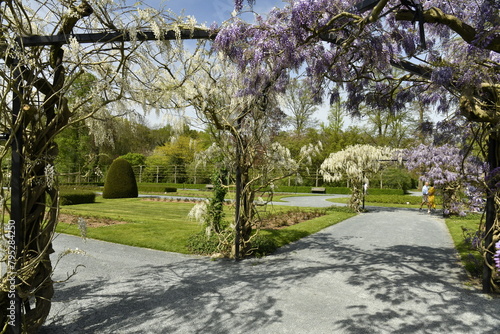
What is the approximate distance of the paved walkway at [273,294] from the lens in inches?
138

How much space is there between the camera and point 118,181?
877 inches

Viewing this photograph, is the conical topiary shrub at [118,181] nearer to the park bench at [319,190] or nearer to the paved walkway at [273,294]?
the paved walkway at [273,294]

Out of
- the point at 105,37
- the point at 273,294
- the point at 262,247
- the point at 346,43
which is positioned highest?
the point at 346,43

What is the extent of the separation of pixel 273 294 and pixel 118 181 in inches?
797

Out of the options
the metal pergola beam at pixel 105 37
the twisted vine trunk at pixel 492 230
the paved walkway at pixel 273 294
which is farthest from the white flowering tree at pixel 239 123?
the twisted vine trunk at pixel 492 230

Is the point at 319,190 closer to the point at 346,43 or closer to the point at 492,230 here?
the point at 492,230

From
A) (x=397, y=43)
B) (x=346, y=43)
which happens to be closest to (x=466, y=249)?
(x=397, y=43)

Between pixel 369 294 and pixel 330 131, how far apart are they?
3236 cm

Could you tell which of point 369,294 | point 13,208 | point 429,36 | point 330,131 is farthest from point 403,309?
point 330,131

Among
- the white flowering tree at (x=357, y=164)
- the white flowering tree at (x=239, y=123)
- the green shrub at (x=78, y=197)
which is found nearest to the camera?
the white flowering tree at (x=239, y=123)

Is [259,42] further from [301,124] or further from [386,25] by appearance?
[301,124]

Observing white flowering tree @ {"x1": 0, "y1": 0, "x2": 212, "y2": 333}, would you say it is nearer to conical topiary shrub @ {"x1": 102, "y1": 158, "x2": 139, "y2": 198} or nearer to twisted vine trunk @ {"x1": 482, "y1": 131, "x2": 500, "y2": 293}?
twisted vine trunk @ {"x1": 482, "y1": 131, "x2": 500, "y2": 293}

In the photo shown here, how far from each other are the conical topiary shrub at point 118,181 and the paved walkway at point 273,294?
15.8 meters

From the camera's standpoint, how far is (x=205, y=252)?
680 centimetres
